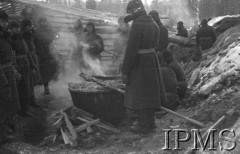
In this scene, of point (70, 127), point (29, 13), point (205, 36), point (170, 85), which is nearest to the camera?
point (70, 127)

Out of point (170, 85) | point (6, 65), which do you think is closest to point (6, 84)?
point (6, 65)

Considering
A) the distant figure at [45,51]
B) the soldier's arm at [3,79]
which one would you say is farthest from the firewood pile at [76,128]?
Answer: the distant figure at [45,51]

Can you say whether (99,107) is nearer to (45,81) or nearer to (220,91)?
(220,91)

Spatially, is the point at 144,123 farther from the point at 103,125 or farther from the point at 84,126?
the point at 84,126

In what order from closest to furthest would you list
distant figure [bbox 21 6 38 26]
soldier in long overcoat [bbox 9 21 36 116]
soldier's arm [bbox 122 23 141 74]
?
soldier's arm [bbox 122 23 141 74] < soldier in long overcoat [bbox 9 21 36 116] < distant figure [bbox 21 6 38 26]

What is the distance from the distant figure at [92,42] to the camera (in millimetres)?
9648

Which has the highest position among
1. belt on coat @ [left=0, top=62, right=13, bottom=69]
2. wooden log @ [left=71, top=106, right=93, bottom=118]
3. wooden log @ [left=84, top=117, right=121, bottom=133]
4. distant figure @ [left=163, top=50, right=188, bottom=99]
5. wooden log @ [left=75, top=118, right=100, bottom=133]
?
belt on coat @ [left=0, top=62, right=13, bottom=69]

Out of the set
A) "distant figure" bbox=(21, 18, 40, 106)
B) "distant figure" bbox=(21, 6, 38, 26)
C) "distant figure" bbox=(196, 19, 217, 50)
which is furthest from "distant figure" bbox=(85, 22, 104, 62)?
"distant figure" bbox=(196, 19, 217, 50)

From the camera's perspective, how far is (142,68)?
5777 millimetres

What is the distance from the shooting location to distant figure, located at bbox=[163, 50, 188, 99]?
7367 mm

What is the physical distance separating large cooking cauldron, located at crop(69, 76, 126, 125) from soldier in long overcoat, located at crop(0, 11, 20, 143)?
129cm

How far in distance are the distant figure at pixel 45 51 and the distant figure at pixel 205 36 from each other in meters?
6.31

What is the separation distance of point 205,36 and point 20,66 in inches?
322

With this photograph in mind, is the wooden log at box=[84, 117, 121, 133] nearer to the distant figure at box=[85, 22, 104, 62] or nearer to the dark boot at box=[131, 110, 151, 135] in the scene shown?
the dark boot at box=[131, 110, 151, 135]
